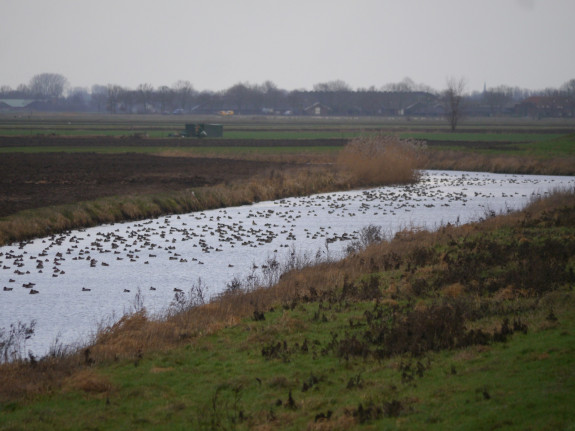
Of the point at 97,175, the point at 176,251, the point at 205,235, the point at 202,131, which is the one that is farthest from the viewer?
the point at 202,131

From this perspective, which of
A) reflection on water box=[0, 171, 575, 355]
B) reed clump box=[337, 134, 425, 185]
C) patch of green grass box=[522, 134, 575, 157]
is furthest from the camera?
patch of green grass box=[522, 134, 575, 157]

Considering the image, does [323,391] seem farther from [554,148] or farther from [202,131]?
[202,131]

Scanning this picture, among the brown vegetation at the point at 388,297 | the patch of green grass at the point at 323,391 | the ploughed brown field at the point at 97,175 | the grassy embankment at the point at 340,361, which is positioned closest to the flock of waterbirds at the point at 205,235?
the brown vegetation at the point at 388,297

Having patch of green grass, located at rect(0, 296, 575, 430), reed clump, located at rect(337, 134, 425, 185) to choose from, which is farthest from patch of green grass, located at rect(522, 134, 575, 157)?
patch of green grass, located at rect(0, 296, 575, 430)

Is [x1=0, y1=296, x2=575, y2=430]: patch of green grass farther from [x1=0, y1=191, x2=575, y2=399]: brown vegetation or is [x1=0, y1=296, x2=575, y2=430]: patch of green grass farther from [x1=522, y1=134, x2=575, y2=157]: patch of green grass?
[x1=522, y1=134, x2=575, y2=157]: patch of green grass

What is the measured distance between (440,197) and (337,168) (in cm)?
1383

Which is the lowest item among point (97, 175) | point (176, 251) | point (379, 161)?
point (176, 251)

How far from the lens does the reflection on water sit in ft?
65.6

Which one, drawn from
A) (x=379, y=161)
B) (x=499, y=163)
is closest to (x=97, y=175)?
(x=379, y=161)

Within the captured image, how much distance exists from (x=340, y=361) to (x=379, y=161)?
45.4m

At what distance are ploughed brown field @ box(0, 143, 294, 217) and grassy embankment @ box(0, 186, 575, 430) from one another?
67.5 feet

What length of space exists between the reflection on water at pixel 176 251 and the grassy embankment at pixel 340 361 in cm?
269

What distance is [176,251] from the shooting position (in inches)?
1123

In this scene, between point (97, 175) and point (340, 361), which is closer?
point (340, 361)
